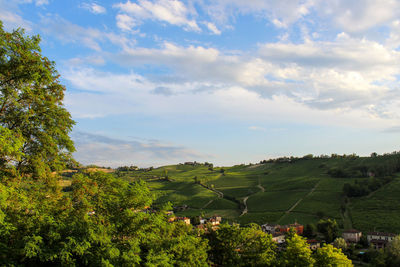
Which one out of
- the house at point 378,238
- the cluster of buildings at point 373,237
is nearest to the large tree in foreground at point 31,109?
the cluster of buildings at point 373,237

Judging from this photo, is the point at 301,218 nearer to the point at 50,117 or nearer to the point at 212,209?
the point at 212,209

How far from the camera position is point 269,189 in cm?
15050

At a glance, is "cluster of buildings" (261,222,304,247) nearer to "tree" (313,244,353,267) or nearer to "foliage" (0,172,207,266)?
"tree" (313,244,353,267)

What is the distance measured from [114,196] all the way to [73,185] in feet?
10.6

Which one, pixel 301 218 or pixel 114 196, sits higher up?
pixel 114 196

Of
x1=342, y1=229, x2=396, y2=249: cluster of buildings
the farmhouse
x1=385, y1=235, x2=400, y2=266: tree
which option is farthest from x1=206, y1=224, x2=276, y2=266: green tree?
the farmhouse

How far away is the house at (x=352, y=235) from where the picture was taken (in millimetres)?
80438

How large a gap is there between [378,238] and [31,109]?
90032 millimetres

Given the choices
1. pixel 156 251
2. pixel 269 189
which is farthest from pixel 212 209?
Result: pixel 156 251

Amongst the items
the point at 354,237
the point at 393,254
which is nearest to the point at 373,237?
the point at 354,237

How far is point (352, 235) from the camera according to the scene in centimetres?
8150

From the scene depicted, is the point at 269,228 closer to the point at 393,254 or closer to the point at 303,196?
the point at 393,254

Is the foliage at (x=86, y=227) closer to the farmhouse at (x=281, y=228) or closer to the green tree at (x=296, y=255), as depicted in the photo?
the green tree at (x=296, y=255)

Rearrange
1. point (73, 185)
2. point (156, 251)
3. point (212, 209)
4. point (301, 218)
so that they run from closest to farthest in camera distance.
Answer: point (156, 251) < point (73, 185) < point (301, 218) < point (212, 209)
